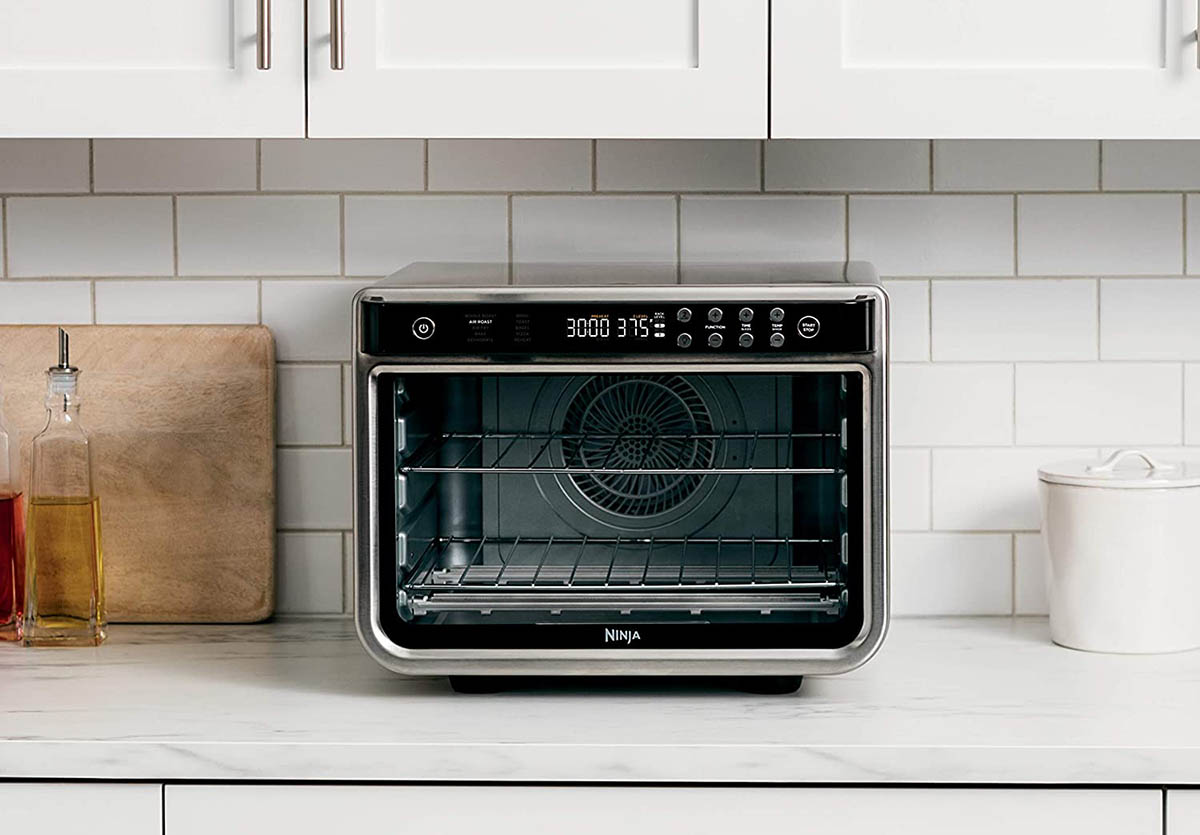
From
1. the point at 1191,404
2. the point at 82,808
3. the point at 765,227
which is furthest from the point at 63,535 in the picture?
the point at 1191,404

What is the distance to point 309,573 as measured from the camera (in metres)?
1.86

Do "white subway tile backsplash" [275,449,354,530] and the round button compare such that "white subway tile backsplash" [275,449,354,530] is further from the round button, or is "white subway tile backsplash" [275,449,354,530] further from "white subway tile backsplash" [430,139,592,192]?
Result: the round button

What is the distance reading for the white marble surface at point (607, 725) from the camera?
1322mm

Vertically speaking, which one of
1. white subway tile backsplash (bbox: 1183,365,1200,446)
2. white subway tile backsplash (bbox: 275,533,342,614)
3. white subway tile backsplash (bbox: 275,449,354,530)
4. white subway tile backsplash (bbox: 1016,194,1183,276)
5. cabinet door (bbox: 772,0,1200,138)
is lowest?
white subway tile backsplash (bbox: 275,533,342,614)

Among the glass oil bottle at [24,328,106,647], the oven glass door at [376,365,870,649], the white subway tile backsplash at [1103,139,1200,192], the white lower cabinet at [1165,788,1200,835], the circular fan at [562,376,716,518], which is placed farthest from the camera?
the white subway tile backsplash at [1103,139,1200,192]

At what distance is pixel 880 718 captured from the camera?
1.41 metres

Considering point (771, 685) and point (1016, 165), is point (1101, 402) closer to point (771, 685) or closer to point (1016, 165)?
point (1016, 165)

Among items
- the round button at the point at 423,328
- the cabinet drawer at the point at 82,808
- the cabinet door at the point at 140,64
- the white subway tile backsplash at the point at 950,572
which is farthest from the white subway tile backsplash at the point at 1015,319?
the cabinet drawer at the point at 82,808

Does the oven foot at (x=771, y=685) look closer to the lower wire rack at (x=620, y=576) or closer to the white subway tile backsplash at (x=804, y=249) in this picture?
the lower wire rack at (x=620, y=576)

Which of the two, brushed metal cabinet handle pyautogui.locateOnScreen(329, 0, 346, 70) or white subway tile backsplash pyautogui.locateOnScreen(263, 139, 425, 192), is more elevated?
brushed metal cabinet handle pyautogui.locateOnScreen(329, 0, 346, 70)

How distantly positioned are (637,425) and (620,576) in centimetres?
16

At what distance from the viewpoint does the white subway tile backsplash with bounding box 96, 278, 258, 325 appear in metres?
1.83

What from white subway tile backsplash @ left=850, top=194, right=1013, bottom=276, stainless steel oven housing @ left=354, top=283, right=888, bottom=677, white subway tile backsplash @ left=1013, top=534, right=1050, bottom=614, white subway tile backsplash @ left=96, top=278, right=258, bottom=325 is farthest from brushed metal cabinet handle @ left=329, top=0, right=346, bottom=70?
white subway tile backsplash @ left=1013, top=534, right=1050, bottom=614

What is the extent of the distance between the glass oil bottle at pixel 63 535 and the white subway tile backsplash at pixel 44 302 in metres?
0.14
